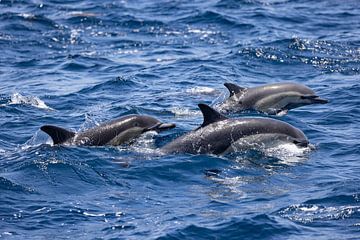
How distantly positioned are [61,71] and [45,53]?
2.87 m

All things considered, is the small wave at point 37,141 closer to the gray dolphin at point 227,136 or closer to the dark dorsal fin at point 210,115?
the gray dolphin at point 227,136

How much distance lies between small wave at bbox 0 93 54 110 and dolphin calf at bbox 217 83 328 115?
448 cm

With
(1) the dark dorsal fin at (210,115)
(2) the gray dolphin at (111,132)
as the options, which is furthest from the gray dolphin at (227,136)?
(2) the gray dolphin at (111,132)

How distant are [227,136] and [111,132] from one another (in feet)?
7.76

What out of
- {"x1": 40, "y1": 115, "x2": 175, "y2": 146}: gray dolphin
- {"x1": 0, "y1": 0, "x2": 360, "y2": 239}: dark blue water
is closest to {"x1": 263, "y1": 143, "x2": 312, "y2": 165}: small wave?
{"x1": 0, "y1": 0, "x2": 360, "y2": 239}: dark blue water

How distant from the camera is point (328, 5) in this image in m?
33.1

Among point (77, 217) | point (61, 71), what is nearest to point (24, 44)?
point (61, 71)

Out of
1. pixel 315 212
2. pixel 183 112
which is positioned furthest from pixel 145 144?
pixel 315 212

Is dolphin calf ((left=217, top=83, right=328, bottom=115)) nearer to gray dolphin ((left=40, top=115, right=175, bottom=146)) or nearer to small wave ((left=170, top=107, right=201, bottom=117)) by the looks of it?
small wave ((left=170, top=107, right=201, bottom=117))

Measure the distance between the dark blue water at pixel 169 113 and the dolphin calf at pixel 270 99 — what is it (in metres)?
0.38

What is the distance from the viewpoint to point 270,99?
1752 cm

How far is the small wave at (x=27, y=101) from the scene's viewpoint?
1933cm

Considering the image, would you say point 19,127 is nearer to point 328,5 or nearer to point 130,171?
point 130,171

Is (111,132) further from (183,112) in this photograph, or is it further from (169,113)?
(183,112)
